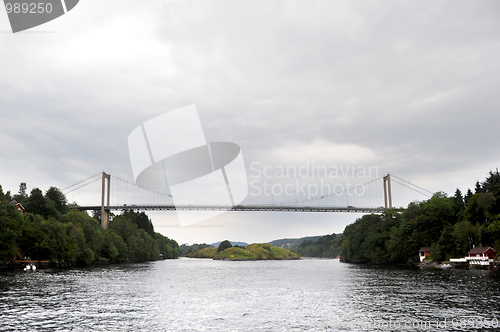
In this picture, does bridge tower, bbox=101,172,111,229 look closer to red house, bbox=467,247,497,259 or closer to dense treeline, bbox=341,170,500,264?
dense treeline, bbox=341,170,500,264

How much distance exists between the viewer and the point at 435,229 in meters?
105

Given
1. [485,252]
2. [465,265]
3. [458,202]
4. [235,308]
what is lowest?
[465,265]

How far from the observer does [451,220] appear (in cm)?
10381

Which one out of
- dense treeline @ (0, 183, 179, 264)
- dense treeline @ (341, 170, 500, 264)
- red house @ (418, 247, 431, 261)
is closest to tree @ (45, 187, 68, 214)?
dense treeline @ (0, 183, 179, 264)

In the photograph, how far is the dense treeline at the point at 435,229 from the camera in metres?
83.9

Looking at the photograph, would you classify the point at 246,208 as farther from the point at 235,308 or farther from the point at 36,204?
the point at 235,308

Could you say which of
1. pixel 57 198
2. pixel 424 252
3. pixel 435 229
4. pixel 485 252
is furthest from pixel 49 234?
pixel 435 229

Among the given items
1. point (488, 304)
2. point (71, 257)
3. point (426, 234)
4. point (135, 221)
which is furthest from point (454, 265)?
point (135, 221)

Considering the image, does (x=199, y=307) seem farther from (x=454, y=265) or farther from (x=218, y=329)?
(x=454, y=265)

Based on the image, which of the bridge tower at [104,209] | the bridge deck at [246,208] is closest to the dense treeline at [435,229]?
the bridge deck at [246,208]

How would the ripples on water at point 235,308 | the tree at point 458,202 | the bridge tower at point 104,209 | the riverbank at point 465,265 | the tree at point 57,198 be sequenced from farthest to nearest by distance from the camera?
the bridge tower at point 104,209 < the tree at point 57,198 < the tree at point 458,202 < the riverbank at point 465,265 < the ripples on water at point 235,308

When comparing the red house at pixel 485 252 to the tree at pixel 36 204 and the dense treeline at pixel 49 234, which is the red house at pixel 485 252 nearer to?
the dense treeline at pixel 49 234

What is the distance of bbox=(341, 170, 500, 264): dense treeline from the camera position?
8388 cm

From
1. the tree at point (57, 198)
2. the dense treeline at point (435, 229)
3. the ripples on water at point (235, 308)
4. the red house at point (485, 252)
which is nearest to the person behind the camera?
the ripples on water at point (235, 308)
